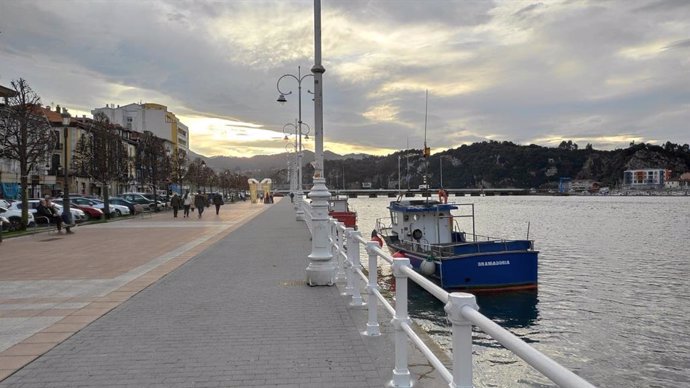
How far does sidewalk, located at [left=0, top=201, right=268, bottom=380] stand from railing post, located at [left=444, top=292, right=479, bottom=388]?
4104mm

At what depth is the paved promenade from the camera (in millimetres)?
4738

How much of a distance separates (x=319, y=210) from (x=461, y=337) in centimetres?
675

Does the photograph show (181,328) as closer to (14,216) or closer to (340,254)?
(340,254)

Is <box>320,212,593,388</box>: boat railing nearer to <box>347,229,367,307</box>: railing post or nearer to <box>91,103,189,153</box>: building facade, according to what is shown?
<box>347,229,367,307</box>: railing post

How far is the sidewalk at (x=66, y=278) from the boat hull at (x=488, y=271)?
7.60m

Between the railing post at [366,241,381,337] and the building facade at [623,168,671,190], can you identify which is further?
the building facade at [623,168,671,190]

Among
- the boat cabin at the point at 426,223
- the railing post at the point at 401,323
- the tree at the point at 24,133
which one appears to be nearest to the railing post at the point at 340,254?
the railing post at the point at 401,323

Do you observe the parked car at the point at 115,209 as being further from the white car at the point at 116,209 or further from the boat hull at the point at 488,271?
the boat hull at the point at 488,271

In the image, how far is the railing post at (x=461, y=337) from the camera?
2816mm

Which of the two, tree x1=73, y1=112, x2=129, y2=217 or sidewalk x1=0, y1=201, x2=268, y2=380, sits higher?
tree x1=73, y1=112, x2=129, y2=217

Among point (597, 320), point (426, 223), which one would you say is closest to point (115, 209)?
point (426, 223)

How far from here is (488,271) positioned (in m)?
17.3

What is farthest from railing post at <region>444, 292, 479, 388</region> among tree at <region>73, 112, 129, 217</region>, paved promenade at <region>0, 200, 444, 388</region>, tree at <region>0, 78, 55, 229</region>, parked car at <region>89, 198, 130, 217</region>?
parked car at <region>89, 198, 130, 217</region>

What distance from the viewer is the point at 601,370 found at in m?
10.7
